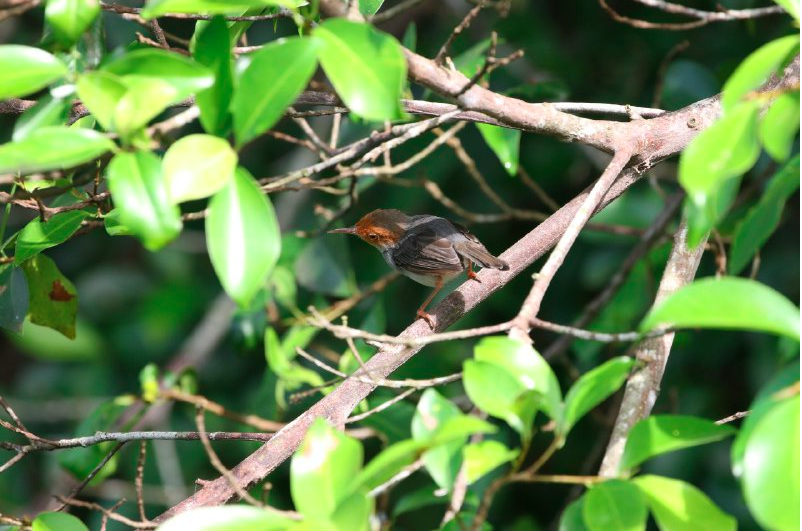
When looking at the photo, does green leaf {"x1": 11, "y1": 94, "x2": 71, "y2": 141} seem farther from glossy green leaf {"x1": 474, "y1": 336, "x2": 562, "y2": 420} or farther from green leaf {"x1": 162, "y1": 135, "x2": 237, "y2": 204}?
glossy green leaf {"x1": 474, "y1": 336, "x2": 562, "y2": 420}

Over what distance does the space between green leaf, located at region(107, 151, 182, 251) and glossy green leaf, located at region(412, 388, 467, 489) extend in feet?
1.69

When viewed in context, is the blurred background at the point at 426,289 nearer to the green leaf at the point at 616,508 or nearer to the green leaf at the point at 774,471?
the green leaf at the point at 616,508

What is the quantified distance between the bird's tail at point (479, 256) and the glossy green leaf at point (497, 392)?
97 centimetres

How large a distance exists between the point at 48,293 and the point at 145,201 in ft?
4.82

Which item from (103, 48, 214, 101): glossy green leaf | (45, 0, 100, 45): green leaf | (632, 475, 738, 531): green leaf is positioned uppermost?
(45, 0, 100, 45): green leaf

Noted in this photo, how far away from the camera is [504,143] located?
3000 millimetres

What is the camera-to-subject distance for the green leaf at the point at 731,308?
122 cm

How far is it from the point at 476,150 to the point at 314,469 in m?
→ 3.36

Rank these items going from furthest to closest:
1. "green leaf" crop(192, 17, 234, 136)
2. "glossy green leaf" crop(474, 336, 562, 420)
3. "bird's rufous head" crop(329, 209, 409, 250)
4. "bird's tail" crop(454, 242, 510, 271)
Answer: "bird's rufous head" crop(329, 209, 409, 250), "bird's tail" crop(454, 242, 510, 271), "green leaf" crop(192, 17, 234, 136), "glossy green leaf" crop(474, 336, 562, 420)

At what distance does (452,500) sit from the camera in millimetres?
1477

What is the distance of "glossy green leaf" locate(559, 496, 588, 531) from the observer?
1503 millimetres

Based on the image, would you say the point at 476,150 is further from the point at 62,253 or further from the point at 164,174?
the point at 164,174

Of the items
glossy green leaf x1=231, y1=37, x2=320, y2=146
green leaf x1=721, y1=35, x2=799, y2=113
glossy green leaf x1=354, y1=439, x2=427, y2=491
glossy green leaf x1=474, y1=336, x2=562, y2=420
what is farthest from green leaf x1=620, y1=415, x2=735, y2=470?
glossy green leaf x1=231, y1=37, x2=320, y2=146

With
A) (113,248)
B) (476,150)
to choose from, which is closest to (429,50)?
(476,150)
